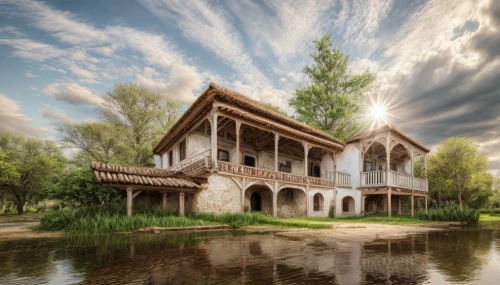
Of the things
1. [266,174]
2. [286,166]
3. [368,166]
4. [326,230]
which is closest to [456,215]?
[368,166]

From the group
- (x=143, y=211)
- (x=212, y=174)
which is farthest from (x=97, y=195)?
(x=212, y=174)

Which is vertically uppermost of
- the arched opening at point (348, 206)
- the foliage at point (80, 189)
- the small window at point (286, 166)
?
the small window at point (286, 166)

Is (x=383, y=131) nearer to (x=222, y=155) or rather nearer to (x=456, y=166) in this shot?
(x=222, y=155)

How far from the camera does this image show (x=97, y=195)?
1516 cm

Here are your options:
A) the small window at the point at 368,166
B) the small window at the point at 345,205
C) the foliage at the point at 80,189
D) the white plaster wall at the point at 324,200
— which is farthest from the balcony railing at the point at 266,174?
the foliage at the point at 80,189

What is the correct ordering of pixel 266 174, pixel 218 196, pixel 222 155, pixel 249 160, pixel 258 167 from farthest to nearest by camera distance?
pixel 258 167 → pixel 249 160 → pixel 222 155 → pixel 266 174 → pixel 218 196

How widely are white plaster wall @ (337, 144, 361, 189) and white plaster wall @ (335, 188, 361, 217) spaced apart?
1.77ft

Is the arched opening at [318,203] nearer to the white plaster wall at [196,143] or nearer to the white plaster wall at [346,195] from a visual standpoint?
the white plaster wall at [346,195]

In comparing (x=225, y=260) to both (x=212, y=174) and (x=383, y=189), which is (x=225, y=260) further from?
(x=383, y=189)

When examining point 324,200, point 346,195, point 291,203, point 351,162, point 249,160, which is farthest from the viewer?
point 351,162

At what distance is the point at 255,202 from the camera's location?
19297 millimetres

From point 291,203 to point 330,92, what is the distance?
576 inches

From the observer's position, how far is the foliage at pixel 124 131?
28.3m

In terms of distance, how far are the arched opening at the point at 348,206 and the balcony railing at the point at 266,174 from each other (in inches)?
115
